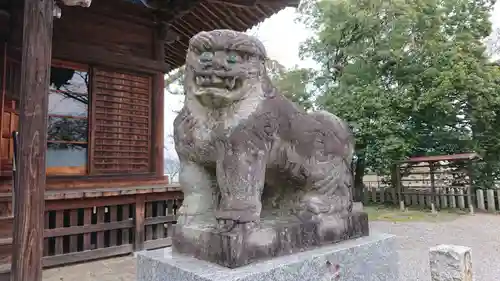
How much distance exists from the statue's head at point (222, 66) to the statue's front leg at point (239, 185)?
25cm

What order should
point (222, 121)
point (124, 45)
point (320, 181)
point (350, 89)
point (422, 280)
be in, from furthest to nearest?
point (350, 89) → point (124, 45) → point (422, 280) → point (320, 181) → point (222, 121)

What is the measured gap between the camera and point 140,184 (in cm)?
516

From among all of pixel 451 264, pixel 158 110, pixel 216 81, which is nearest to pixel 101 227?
pixel 158 110

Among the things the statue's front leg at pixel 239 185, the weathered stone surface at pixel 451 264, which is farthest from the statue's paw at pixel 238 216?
the weathered stone surface at pixel 451 264

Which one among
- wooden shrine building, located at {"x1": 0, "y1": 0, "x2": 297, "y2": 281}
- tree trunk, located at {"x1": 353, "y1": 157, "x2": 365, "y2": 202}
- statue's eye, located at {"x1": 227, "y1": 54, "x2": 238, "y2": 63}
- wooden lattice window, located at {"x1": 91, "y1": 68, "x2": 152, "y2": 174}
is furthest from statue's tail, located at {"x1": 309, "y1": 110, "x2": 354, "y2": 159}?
tree trunk, located at {"x1": 353, "y1": 157, "x2": 365, "y2": 202}

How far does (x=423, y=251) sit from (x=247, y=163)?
14.6 feet

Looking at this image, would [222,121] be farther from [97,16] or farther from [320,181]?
[97,16]

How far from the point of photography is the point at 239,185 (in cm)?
156

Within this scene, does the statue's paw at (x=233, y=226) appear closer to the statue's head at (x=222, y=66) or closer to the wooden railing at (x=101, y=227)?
the statue's head at (x=222, y=66)

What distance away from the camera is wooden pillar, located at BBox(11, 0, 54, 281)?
106 inches

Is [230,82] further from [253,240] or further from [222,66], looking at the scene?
[253,240]

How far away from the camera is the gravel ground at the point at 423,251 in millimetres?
3762

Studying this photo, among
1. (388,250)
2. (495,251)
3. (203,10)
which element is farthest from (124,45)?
(495,251)

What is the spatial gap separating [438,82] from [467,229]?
4360 mm
